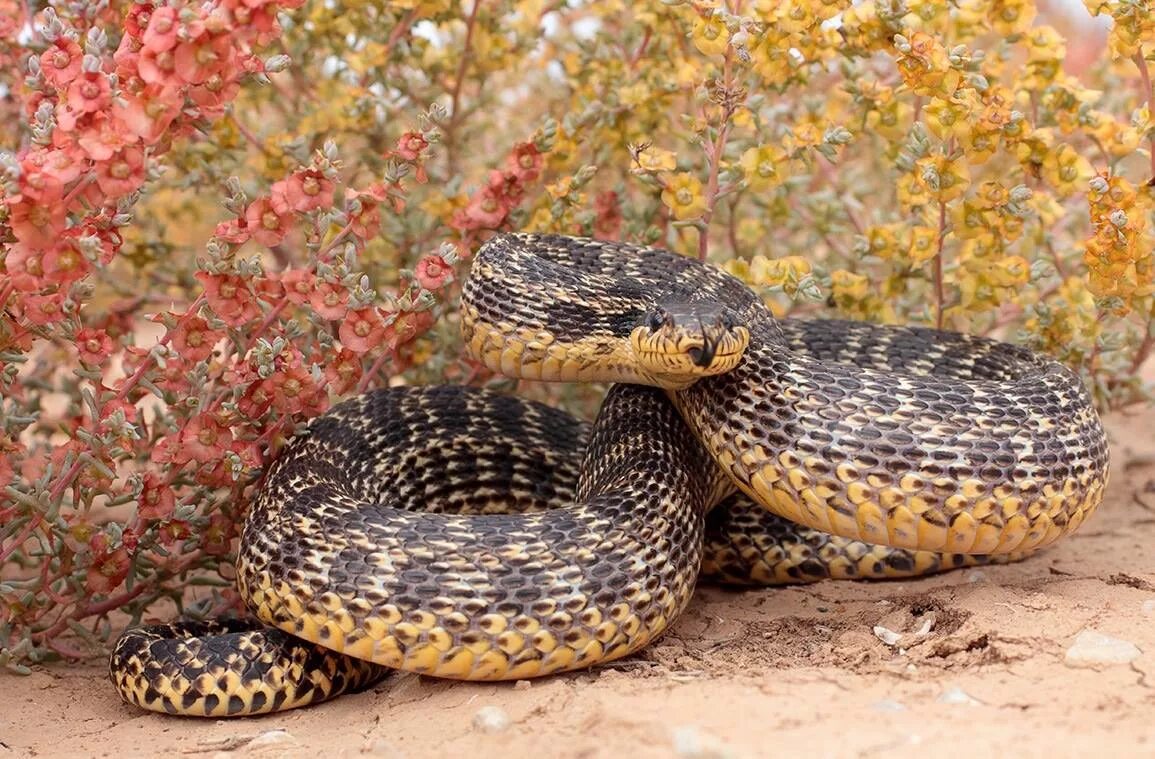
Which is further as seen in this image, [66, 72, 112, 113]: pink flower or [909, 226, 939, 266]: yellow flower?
[909, 226, 939, 266]: yellow flower

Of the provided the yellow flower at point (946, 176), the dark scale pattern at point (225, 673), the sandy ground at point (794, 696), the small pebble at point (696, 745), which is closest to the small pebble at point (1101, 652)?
the sandy ground at point (794, 696)

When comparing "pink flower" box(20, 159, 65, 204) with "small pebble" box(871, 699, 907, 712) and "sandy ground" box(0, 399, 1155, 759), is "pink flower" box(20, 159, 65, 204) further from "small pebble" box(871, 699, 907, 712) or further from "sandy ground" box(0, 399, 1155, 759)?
"small pebble" box(871, 699, 907, 712)

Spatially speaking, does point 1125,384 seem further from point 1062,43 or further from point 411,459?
point 411,459

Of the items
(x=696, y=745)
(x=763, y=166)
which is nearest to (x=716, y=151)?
(x=763, y=166)

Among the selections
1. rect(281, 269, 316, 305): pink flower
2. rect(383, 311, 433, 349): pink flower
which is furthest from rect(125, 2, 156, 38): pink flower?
rect(383, 311, 433, 349): pink flower

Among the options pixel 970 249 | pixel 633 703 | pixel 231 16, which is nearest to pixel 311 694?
pixel 633 703

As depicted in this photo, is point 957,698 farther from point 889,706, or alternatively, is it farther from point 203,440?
point 203,440
